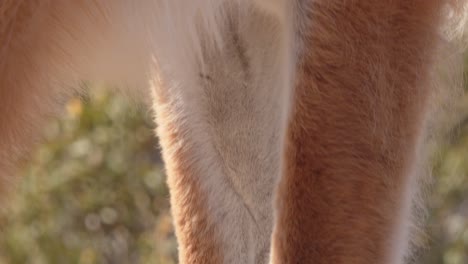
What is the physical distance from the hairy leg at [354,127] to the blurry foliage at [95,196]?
3.00m

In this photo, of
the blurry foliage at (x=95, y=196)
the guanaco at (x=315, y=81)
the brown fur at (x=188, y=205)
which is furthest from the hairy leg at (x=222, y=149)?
the blurry foliage at (x=95, y=196)

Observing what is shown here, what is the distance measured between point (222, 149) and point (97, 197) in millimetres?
2490

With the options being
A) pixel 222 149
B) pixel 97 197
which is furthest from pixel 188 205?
pixel 97 197

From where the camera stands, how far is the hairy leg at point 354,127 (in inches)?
165

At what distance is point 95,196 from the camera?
25.1 feet

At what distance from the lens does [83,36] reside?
4074 mm

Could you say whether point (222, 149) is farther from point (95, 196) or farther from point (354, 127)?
point (95, 196)

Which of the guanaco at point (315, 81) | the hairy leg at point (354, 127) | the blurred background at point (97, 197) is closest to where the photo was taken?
the guanaco at point (315, 81)

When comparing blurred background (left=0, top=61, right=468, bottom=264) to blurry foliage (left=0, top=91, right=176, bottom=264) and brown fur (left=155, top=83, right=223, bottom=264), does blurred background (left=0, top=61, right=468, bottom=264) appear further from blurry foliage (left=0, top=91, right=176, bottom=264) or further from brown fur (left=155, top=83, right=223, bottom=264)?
brown fur (left=155, top=83, right=223, bottom=264)

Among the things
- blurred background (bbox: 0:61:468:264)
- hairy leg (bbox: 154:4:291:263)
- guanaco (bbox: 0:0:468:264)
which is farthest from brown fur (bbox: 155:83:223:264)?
blurred background (bbox: 0:61:468:264)

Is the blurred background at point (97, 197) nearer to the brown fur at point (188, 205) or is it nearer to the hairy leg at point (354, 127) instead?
the brown fur at point (188, 205)

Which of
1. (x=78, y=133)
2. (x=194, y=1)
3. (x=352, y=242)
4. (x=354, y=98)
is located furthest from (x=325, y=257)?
(x=78, y=133)

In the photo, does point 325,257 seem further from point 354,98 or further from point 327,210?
point 354,98

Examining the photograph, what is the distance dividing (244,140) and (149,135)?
251cm
